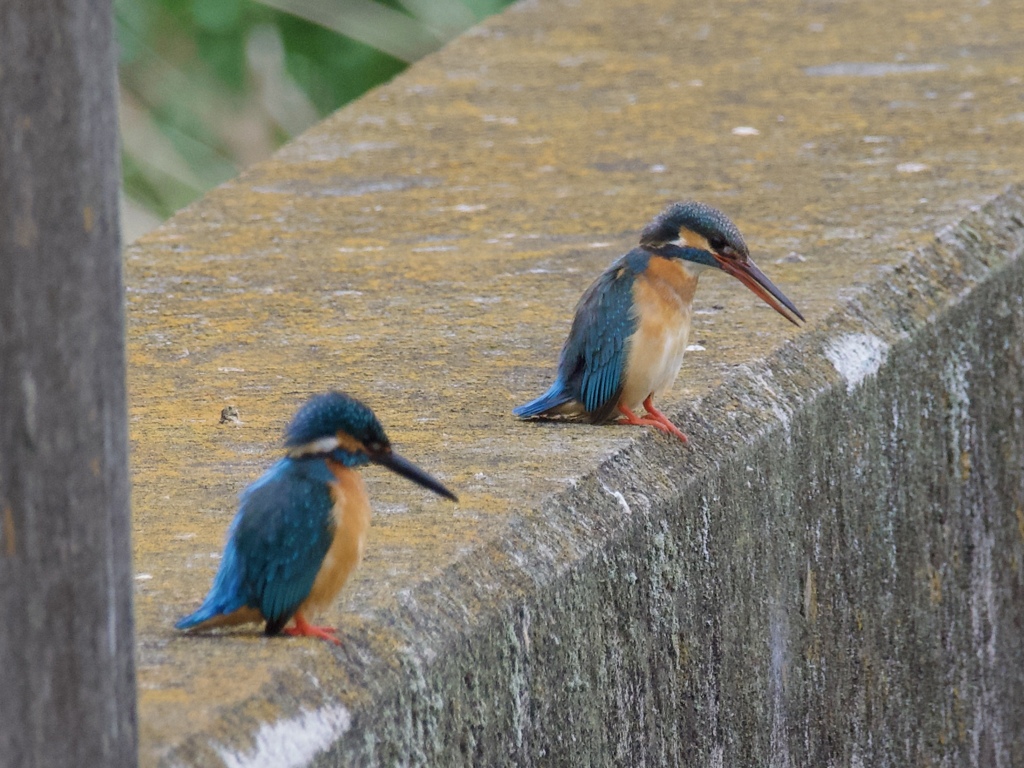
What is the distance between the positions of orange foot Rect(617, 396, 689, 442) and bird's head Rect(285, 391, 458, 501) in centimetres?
88

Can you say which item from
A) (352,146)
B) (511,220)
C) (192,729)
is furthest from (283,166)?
(192,729)

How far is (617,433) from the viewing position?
308 centimetres

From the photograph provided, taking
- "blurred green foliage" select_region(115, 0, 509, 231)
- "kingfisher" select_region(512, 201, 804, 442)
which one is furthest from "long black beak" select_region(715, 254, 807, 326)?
"blurred green foliage" select_region(115, 0, 509, 231)

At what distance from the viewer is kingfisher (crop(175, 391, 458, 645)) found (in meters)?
2.14

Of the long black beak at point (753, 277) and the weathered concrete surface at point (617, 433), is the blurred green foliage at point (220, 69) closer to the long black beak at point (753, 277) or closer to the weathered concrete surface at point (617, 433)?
the weathered concrete surface at point (617, 433)

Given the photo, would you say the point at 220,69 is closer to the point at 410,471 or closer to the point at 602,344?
the point at 602,344

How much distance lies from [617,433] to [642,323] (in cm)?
20

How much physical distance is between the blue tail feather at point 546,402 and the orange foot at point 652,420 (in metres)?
0.11

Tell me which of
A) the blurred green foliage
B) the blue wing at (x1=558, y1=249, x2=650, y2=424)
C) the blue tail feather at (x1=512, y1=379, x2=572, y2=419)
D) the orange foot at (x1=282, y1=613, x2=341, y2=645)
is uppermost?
the blurred green foliage

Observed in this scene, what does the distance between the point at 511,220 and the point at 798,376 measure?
1.46 m

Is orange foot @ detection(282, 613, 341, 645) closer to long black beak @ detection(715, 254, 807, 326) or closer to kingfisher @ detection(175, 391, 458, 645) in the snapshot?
kingfisher @ detection(175, 391, 458, 645)

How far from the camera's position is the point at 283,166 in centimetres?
550

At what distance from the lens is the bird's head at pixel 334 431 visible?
7.39ft

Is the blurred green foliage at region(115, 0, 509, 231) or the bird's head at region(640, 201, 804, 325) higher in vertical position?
the blurred green foliage at region(115, 0, 509, 231)
